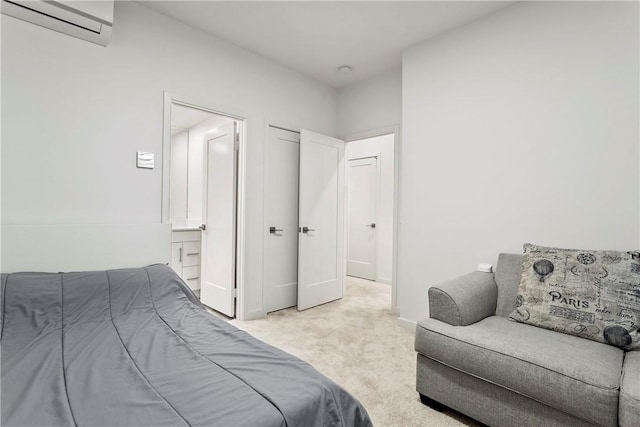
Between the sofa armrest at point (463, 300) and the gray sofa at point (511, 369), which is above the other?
the sofa armrest at point (463, 300)

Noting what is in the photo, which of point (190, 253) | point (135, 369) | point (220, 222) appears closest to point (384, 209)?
point (220, 222)

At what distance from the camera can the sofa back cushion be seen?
209 centimetres

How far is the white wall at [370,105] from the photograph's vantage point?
358 centimetres

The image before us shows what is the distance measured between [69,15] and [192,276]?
111 inches

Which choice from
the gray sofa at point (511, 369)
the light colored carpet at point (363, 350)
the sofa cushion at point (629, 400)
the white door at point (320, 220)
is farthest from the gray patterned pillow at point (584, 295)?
the white door at point (320, 220)

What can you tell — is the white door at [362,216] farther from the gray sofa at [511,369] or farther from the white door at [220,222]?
the gray sofa at [511,369]

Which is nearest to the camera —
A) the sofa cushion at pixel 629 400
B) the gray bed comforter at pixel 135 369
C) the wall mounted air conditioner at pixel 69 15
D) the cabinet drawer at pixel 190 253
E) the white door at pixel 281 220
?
the gray bed comforter at pixel 135 369

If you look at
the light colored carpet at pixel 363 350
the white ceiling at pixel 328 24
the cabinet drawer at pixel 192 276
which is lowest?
the light colored carpet at pixel 363 350

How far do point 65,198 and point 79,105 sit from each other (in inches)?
26.4

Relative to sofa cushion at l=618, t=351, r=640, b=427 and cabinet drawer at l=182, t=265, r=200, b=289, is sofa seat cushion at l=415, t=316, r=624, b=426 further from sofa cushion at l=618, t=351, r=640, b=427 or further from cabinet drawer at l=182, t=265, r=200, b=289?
cabinet drawer at l=182, t=265, r=200, b=289

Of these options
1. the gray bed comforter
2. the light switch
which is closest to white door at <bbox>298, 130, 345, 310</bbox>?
the light switch

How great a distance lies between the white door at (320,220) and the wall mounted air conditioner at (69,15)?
1.97 meters

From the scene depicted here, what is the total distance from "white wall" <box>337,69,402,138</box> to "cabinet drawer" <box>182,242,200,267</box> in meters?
2.36

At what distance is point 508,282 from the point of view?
2.15 m
